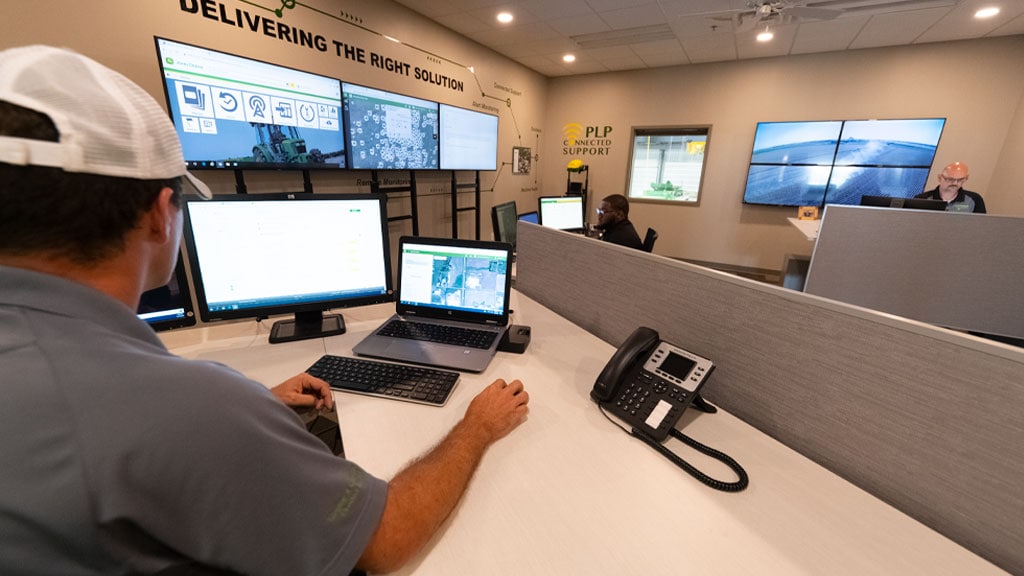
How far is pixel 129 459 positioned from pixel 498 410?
604mm

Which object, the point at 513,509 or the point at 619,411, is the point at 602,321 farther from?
the point at 513,509

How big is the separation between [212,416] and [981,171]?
6029 millimetres

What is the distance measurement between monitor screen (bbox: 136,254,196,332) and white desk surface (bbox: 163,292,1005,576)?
611 millimetres

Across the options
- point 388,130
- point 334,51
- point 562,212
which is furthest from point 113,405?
point 562,212

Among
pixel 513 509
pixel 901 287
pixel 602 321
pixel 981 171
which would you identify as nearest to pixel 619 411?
pixel 513 509

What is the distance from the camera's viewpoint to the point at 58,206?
442mm

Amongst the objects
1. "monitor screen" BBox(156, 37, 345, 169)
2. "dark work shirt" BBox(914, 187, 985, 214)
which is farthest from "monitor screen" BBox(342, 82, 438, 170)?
"dark work shirt" BBox(914, 187, 985, 214)

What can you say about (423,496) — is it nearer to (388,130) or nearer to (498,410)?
(498,410)

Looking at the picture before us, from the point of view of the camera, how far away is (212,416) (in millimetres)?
448

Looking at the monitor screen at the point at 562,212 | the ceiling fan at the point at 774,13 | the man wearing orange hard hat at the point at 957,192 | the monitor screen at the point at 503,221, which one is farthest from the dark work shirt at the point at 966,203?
the monitor screen at the point at 503,221

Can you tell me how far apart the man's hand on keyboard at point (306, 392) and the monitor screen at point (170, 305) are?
0.42 meters

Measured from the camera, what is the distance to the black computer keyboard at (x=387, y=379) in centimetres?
97

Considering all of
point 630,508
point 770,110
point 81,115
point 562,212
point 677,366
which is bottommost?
point 630,508

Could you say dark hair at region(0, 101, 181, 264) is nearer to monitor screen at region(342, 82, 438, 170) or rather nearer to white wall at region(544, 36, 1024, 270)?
monitor screen at region(342, 82, 438, 170)
